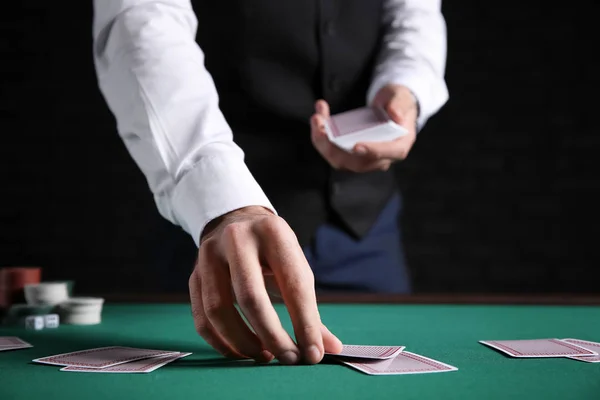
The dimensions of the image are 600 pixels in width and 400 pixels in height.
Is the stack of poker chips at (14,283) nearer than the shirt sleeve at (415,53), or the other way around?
the stack of poker chips at (14,283)

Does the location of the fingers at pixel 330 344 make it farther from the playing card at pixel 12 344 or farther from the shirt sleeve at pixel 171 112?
the playing card at pixel 12 344

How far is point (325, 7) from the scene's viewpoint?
6.91 feet

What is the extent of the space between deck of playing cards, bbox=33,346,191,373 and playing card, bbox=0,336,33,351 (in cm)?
15

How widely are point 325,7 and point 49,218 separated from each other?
3472 mm

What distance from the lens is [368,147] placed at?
185cm

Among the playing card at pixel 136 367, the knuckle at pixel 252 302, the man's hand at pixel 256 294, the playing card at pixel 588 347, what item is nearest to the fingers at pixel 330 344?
the man's hand at pixel 256 294

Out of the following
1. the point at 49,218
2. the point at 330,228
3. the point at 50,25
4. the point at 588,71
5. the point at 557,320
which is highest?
the point at 50,25

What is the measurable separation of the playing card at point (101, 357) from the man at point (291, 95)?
279 millimetres

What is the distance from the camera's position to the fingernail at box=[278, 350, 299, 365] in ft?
3.25

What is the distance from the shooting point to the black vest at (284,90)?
6.78ft

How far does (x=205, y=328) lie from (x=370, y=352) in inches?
10.0

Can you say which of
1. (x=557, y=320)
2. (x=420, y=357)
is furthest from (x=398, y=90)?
(x=420, y=357)

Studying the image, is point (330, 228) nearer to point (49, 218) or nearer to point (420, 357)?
point (420, 357)

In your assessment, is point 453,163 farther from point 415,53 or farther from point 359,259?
point 359,259
